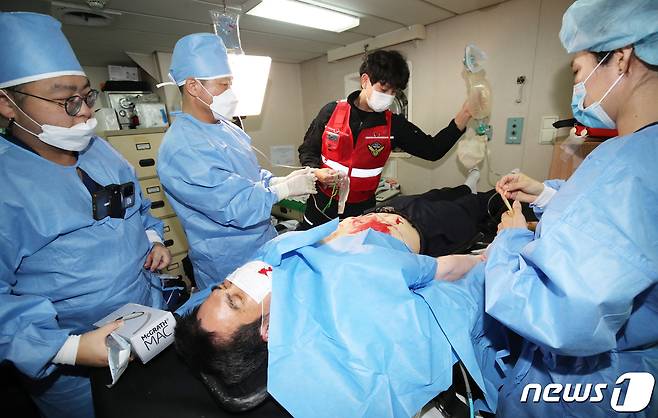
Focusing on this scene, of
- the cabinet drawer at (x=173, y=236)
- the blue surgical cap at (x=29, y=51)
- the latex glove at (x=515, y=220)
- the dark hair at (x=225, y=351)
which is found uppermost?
the blue surgical cap at (x=29, y=51)

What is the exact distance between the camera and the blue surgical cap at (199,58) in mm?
1608

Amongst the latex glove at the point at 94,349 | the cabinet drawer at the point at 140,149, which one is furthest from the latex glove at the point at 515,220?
the cabinet drawer at the point at 140,149

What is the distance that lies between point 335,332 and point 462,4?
101 inches

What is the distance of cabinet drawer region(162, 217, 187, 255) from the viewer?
11.2 ft

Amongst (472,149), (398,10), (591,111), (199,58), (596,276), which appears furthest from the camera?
(472,149)

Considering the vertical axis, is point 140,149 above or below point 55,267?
above

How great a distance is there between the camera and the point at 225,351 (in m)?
0.98

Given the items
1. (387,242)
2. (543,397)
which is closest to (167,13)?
(387,242)

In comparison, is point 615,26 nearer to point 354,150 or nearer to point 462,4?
point 354,150

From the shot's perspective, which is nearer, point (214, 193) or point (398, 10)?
point (214, 193)

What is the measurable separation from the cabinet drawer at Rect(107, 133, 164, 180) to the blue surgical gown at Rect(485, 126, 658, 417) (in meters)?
3.33

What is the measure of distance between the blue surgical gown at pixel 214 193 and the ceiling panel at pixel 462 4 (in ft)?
6.01

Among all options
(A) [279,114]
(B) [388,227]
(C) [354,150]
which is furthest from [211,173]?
(A) [279,114]

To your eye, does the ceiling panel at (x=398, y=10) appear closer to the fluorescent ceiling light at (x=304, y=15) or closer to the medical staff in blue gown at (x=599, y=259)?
the fluorescent ceiling light at (x=304, y=15)
